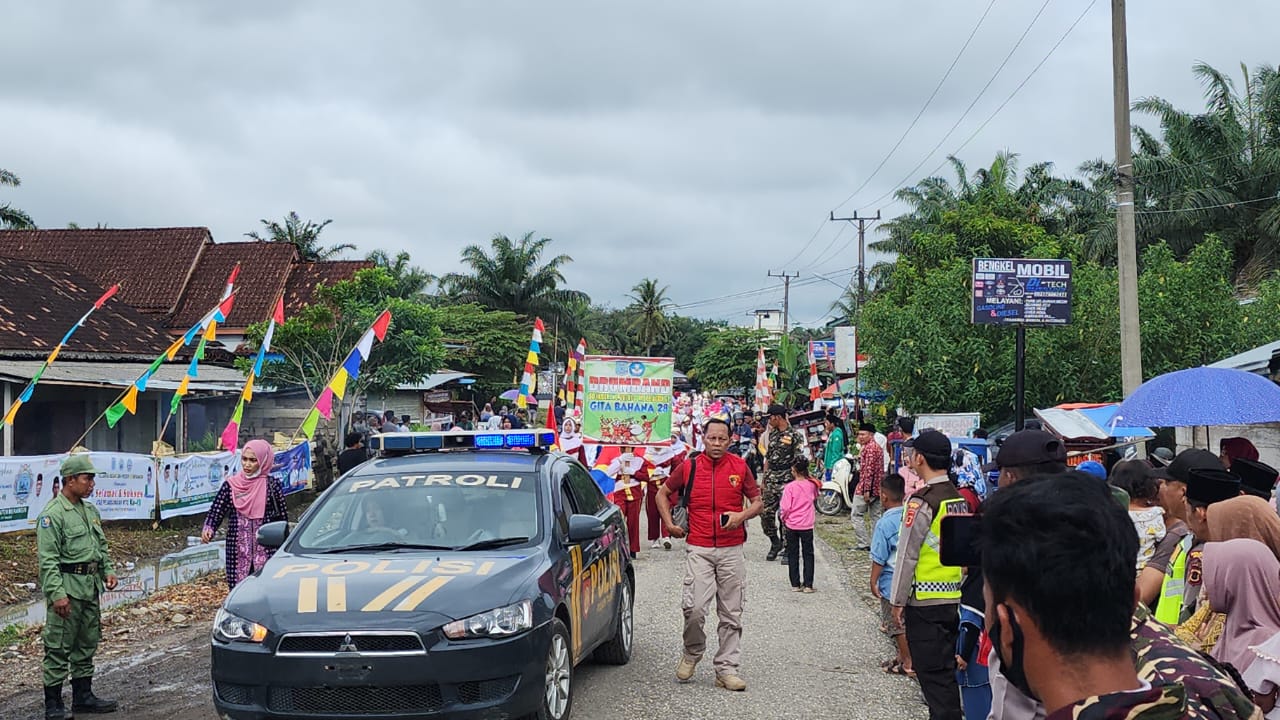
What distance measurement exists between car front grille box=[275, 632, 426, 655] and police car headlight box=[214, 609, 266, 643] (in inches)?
7.5

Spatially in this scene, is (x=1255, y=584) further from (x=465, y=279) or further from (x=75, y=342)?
(x=465, y=279)

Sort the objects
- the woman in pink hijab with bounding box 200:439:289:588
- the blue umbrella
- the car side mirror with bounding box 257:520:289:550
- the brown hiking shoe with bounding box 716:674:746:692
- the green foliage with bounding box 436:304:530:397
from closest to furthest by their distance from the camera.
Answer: the car side mirror with bounding box 257:520:289:550 → the brown hiking shoe with bounding box 716:674:746:692 → the woman in pink hijab with bounding box 200:439:289:588 → the blue umbrella → the green foliage with bounding box 436:304:530:397

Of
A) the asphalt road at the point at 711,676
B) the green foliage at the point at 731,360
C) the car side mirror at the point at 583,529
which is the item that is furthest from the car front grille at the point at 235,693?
the green foliage at the point at 731,360

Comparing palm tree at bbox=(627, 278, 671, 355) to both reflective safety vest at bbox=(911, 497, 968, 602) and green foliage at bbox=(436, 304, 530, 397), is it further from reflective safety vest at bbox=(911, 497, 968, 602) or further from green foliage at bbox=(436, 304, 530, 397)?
reflective safety vest at bbox=(911, 497, 968, 602)

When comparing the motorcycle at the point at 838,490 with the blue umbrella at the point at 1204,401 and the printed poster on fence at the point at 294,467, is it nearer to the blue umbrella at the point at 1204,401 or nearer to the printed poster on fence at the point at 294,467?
the printed poster on fence at the point at 294,467

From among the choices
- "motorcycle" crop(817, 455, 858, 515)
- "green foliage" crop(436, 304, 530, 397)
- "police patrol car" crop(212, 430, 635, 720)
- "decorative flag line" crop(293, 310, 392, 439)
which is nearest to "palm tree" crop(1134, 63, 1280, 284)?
"motorcycle" crop(817, 455, 858, 515)

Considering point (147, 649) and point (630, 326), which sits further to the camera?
point (630, 326)

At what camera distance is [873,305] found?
24.9 meters

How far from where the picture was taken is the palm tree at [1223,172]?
3566cm

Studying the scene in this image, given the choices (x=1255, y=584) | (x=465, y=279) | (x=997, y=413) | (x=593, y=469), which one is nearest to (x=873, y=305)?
(x=997, y=413)

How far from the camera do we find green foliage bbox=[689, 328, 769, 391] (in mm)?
62375

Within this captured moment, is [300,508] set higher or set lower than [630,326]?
lower

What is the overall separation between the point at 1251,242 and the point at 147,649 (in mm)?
37182

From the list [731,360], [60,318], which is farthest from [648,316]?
[60,318]
